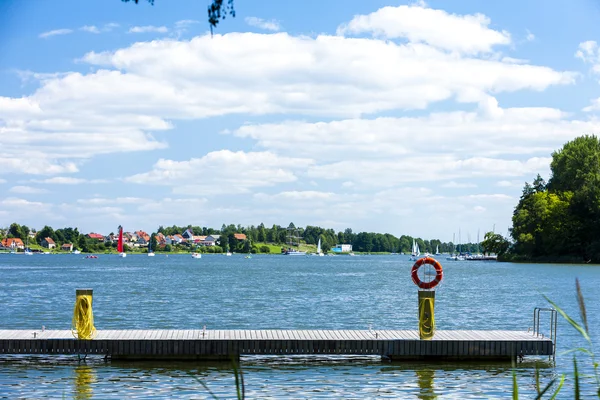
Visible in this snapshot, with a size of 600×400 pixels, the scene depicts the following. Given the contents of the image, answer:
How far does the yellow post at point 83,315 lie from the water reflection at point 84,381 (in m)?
0.63

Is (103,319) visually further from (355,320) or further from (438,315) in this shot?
(438,315)

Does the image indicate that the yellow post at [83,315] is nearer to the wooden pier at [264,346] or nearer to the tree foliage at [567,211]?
the wooden pier at [264,346]

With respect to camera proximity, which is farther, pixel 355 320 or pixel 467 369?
pixel 355 320

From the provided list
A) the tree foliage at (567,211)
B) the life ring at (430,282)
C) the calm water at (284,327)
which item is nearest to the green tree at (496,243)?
the tree foliage at (567,211)

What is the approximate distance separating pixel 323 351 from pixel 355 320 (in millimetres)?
13735

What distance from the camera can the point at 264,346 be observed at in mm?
16578

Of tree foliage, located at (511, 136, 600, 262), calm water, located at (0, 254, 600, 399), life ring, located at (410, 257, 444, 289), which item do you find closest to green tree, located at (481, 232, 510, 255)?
tree foliage, located at (511, 136, 600, 262)

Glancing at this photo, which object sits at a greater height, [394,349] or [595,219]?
[595,219]

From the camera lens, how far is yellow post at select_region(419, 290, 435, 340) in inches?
655

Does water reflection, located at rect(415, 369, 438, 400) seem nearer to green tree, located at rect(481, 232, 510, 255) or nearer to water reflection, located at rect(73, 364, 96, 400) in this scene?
water reflection, located at rect(73, 364, 96, 400)

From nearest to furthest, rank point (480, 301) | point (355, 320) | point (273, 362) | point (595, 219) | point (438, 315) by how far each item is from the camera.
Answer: point (273, 362) → point (355, 320) → point (438, 315) → point (480, 301) → point (595, 219)

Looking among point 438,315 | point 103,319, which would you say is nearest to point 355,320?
point 438,315

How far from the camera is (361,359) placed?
17688 mm

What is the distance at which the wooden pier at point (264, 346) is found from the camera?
16422 millimetres
